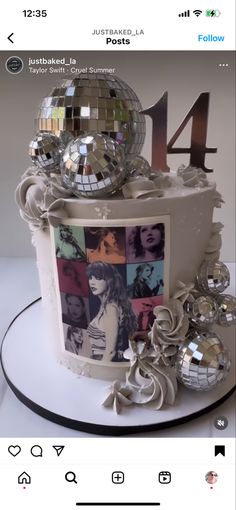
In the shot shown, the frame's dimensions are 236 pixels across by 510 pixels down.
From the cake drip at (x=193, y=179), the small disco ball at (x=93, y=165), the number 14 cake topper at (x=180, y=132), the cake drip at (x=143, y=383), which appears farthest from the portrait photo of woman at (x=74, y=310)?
the number 14 cake topper at (x=180, y=132)

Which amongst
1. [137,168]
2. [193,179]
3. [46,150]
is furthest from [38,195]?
[193,179]

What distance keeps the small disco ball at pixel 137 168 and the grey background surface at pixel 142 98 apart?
202 mm

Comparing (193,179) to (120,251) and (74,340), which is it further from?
(74,340)

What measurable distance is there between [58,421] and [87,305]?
0.68 ft

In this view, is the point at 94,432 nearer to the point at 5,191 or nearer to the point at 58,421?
the point at 58,421

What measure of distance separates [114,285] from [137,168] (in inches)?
9.2

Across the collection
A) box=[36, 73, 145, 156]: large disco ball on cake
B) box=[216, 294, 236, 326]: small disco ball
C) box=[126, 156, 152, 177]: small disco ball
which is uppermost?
box=[36, 73, 145, 156]: large disco ball on cake

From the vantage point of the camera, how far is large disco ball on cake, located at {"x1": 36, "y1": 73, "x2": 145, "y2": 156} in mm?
700
